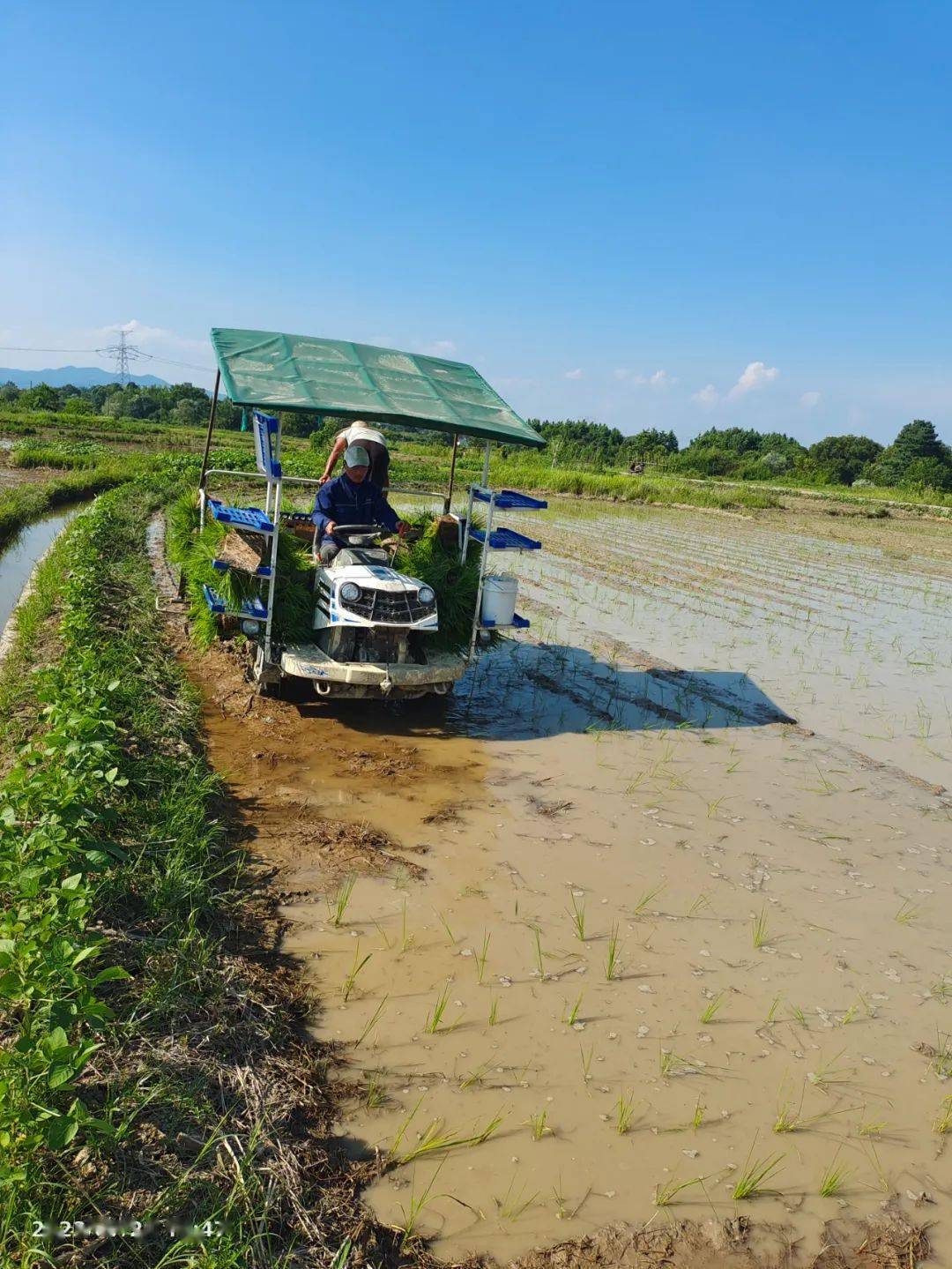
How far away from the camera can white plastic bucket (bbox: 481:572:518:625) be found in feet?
24.4

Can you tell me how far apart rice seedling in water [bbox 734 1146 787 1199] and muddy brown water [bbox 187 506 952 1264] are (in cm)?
2

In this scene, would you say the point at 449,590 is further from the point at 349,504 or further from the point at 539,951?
the point at 539,951

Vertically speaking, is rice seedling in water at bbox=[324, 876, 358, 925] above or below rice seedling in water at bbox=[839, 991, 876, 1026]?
above

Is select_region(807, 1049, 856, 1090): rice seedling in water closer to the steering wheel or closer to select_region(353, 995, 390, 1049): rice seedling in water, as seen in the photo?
select_region(353, 995, 390, 1049): rice seedling in water

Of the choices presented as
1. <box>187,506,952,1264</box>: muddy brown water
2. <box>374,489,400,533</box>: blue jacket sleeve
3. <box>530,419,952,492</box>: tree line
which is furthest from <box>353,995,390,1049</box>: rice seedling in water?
<box>530,419,952,492</box>: tree line

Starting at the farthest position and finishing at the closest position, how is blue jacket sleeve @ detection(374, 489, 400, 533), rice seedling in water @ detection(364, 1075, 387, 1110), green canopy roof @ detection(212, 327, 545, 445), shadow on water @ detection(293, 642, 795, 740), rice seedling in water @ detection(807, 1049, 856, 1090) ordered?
blue jacket sleeve @ detection(374, 489, 400, 533), shadow on water @ detection(293, 642, 795, 740), green canopy roof @ detection(212, 327, 545, 445), rice seedling in water @ detection(807, 1049, 856, 1090), rice seedling in water @ detection(364, 1075, 387, 1110)

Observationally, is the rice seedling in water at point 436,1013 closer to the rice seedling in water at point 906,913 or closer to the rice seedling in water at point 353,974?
the rice seedling in water at point 353,974

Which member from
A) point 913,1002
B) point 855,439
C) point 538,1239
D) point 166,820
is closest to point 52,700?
point 166,820

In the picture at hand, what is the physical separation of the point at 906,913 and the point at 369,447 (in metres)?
5.82

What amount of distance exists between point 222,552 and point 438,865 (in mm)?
3496

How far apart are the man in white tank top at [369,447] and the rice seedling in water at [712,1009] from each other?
5.42 meters

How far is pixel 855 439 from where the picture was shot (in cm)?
7269

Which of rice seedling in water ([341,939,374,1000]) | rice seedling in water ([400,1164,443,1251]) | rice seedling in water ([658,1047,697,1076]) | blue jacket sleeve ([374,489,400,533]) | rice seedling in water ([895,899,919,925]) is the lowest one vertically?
rice seedling in water ([400,1164,443,1251])

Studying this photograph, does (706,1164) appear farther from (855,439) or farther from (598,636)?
(855,439)
